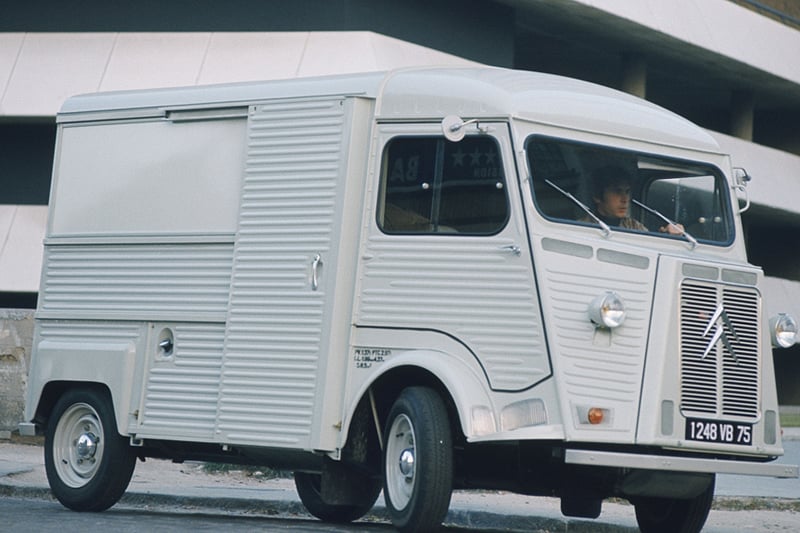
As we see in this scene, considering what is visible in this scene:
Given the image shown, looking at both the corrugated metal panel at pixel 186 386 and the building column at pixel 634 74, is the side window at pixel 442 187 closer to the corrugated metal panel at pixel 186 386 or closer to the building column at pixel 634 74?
the corrugated metal panel at pixel 186 386

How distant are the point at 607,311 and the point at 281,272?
248 centimetres

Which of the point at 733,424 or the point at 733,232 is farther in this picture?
the point at 733,232

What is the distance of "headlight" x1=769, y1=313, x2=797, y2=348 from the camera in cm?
1059

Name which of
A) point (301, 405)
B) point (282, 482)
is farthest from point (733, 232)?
point (282, 482)

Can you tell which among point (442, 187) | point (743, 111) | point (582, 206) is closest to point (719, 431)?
point (582, 206)

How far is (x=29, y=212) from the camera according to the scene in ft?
93.8

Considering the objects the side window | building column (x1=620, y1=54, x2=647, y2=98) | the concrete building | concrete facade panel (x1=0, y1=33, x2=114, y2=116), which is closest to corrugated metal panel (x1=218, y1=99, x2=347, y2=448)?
the side window

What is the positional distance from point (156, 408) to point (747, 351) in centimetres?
434

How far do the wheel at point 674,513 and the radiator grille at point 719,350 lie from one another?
79 cm

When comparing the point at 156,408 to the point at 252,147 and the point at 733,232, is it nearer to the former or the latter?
the point at 252,147

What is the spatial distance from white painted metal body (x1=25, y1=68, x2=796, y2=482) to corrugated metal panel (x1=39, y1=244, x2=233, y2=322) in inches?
0.7

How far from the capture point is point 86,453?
12.3m

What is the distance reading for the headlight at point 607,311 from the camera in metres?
9.65

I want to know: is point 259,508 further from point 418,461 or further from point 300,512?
point 418,461
